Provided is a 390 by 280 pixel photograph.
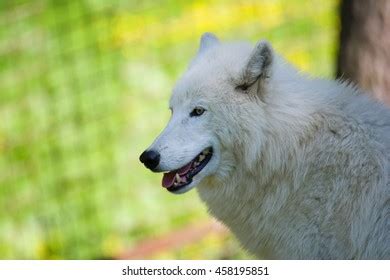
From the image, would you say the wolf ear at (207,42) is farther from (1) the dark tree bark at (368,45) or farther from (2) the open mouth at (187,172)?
(1) the dark tree bark at (368,45)

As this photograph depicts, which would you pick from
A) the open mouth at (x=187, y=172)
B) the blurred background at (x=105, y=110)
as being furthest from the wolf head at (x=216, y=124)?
the blurred background at (x=105, y=110)

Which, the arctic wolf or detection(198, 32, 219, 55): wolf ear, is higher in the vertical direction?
detection(198, 32, 219, 55): wolf ear

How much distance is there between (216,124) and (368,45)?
1.87 metres

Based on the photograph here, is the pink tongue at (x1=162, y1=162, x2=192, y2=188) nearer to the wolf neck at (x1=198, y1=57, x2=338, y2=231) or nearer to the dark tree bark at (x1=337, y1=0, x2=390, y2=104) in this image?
the wolf neck at (x1=198, y1=57, x2=338, y2=231)

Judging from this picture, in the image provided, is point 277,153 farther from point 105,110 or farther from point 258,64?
point 105,110

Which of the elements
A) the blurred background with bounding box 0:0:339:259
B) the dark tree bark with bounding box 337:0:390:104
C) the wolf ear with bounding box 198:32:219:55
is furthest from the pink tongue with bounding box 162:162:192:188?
the blurred background with bounding box 0:0:339:259

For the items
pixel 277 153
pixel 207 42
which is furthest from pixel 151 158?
pixel 207 42

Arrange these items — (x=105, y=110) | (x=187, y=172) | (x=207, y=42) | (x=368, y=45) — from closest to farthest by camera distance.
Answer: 1. (x=187, y=172)
2. (x=207, y=42)
3. (x=368, y=45)
4. (x=105, y=110)

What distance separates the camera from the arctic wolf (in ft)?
16.0

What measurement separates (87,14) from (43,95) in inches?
37.8

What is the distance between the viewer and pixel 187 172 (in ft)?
16.3

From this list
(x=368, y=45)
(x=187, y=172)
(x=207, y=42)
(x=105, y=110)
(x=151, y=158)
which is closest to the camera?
(x=151, y=158)

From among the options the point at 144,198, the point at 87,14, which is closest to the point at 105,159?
the point at 144,198

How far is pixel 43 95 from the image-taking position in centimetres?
911
